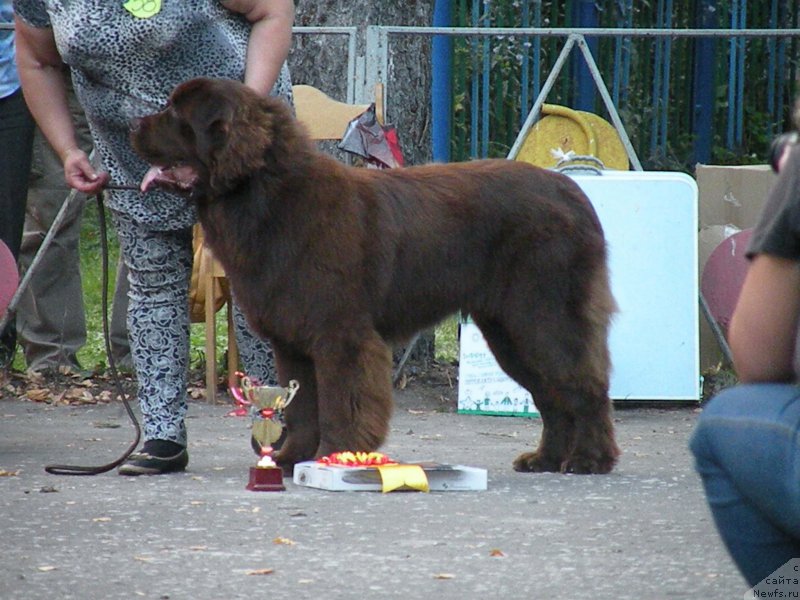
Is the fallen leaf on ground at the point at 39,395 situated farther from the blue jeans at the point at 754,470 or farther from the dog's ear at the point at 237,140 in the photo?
the blue jeans at the point at 754,470

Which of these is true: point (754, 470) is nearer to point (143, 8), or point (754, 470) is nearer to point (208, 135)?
point (208, 135)

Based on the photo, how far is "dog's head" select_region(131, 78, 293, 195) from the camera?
4.75 metres

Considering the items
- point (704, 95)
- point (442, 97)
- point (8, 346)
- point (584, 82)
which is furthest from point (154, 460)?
point (704, 95)

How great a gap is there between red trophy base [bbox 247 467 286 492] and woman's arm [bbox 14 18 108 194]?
1.24 metres

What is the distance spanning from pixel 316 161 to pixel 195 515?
4.21 feet

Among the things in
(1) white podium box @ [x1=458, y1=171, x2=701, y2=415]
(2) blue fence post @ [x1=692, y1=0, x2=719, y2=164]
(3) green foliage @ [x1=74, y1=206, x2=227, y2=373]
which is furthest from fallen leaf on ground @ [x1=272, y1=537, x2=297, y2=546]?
(2) blue fence post @ [x1=692, y1=0, x2=719, y2=164]

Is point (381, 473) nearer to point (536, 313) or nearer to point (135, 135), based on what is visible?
point (536, 313)

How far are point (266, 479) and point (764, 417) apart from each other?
2.53 m

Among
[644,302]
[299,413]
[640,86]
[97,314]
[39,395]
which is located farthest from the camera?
[97,314]

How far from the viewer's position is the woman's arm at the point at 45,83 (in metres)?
5.20

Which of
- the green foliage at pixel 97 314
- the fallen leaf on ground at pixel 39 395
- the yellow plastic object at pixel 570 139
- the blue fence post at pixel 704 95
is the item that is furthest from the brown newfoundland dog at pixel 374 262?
the blue fence post at pixel 704 95

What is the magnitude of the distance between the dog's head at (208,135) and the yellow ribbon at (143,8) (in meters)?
0.30

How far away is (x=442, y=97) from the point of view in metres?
8.71

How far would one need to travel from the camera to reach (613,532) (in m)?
4.19
